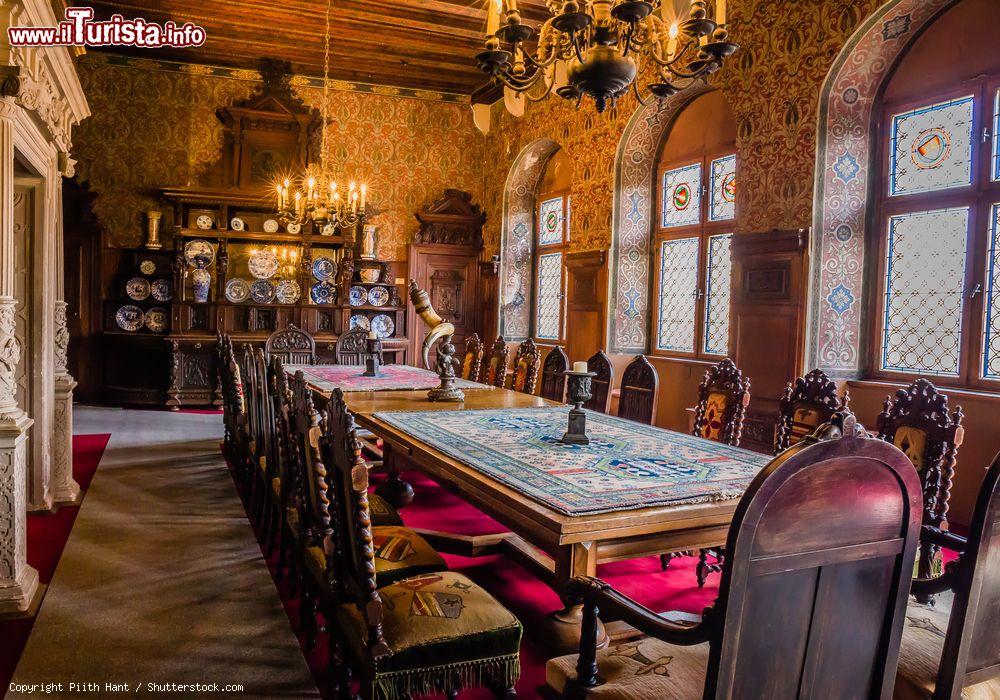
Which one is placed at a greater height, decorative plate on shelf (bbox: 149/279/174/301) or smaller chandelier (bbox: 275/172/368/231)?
smaller chandelier (bbox: 275/172/368/231)

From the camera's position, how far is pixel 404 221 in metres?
9.62

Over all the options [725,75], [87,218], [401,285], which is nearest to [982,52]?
[725,75]

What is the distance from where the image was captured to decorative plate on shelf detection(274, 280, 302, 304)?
923 cm

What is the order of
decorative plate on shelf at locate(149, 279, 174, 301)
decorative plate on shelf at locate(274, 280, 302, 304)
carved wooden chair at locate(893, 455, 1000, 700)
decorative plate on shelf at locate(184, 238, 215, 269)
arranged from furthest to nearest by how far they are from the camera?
decorative plate on shelf at locate(274, 280, 302, 304) < decorative plate on shelf at locate(184, 238, 215, 269) < decorative plate on shelf at locate(149, 279, 174, 301) < carved wooden chair at locate(893, 455, 1000, 700)

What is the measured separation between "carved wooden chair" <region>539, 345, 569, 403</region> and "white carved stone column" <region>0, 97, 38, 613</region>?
3083 mm

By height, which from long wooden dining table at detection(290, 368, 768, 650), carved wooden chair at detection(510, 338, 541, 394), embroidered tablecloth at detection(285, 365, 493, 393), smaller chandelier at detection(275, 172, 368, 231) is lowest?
long wooden dining table at detection(290, 368, 768, 650)

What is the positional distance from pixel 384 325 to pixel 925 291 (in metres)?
6.64

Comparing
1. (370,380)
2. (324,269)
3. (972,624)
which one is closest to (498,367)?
(370,380)

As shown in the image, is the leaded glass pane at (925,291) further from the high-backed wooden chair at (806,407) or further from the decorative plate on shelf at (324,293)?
the decorative plate on shelf at (324,293)

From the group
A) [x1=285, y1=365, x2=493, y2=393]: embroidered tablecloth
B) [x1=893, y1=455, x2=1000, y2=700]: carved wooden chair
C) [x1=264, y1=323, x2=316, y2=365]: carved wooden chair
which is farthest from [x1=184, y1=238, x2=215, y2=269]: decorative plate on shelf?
[x1=893, y1=455, x2=1000, y2=700]: carved wooden chair

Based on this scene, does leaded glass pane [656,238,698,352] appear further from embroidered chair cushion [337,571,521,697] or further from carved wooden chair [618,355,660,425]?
embroidered chair cushion [337,571,521,697]

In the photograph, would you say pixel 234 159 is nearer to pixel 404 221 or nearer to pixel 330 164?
pixel 330 164

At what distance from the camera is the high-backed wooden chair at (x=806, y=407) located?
284cm

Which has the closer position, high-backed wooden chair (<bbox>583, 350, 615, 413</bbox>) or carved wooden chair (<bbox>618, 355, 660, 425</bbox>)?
carved wooden chair (<bbox>618, 355, 660, 425</bbox>)
